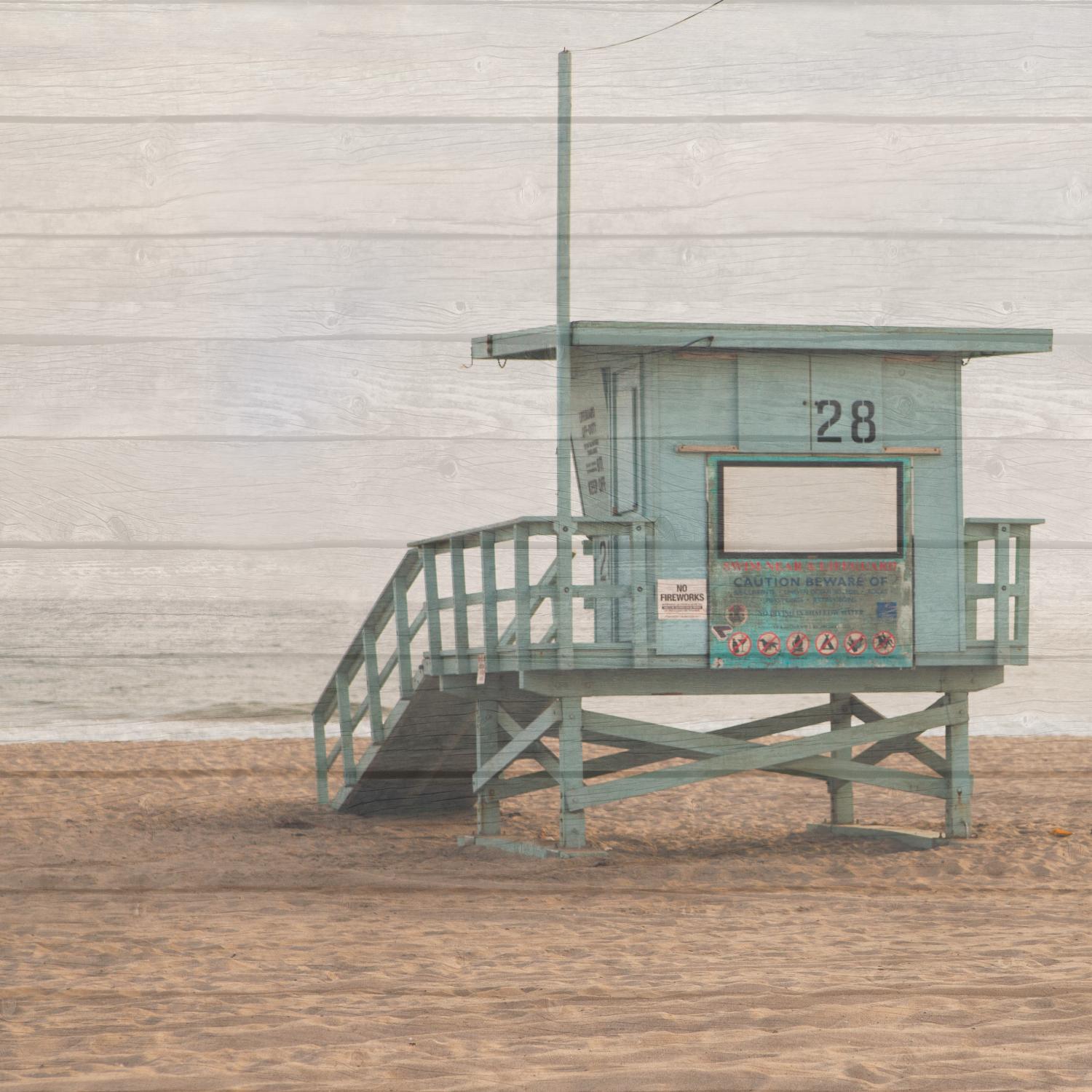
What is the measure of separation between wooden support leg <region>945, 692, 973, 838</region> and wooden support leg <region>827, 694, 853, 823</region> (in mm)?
925

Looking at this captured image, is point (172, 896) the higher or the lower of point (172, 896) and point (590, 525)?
the lower

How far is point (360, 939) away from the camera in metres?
7.28

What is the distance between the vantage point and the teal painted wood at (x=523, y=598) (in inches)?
361

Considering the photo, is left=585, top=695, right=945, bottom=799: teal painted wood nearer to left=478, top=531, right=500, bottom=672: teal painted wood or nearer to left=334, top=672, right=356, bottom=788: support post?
left=478, top=531, right=500, bottom=672: teal painted wood

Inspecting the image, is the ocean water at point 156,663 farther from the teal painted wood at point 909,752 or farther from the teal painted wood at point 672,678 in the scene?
the teal painted wood at point 909,752

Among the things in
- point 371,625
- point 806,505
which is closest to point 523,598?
point 806,505

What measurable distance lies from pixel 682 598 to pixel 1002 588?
2417mm

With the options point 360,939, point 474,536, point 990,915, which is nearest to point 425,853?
point 474,536

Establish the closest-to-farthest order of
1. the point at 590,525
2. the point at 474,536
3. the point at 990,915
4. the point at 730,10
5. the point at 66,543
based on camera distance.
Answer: the point at 66,543, the point at 730,10, the point at 990,915, the point at 590,525, the point at 474,536

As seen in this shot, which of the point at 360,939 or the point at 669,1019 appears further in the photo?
the point at 360,939

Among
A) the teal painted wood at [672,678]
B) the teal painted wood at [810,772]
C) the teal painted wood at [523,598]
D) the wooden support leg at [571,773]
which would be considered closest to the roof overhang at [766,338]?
the teal painted wood at [523,598]

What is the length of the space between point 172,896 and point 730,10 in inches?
217

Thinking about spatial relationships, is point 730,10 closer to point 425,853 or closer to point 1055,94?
point 1055,94

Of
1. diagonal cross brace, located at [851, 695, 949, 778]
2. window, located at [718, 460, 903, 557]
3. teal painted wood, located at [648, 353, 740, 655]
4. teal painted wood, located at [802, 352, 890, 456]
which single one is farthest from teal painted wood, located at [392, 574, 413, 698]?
diagonal cross brace, located at [851, 695, 949, 778]
